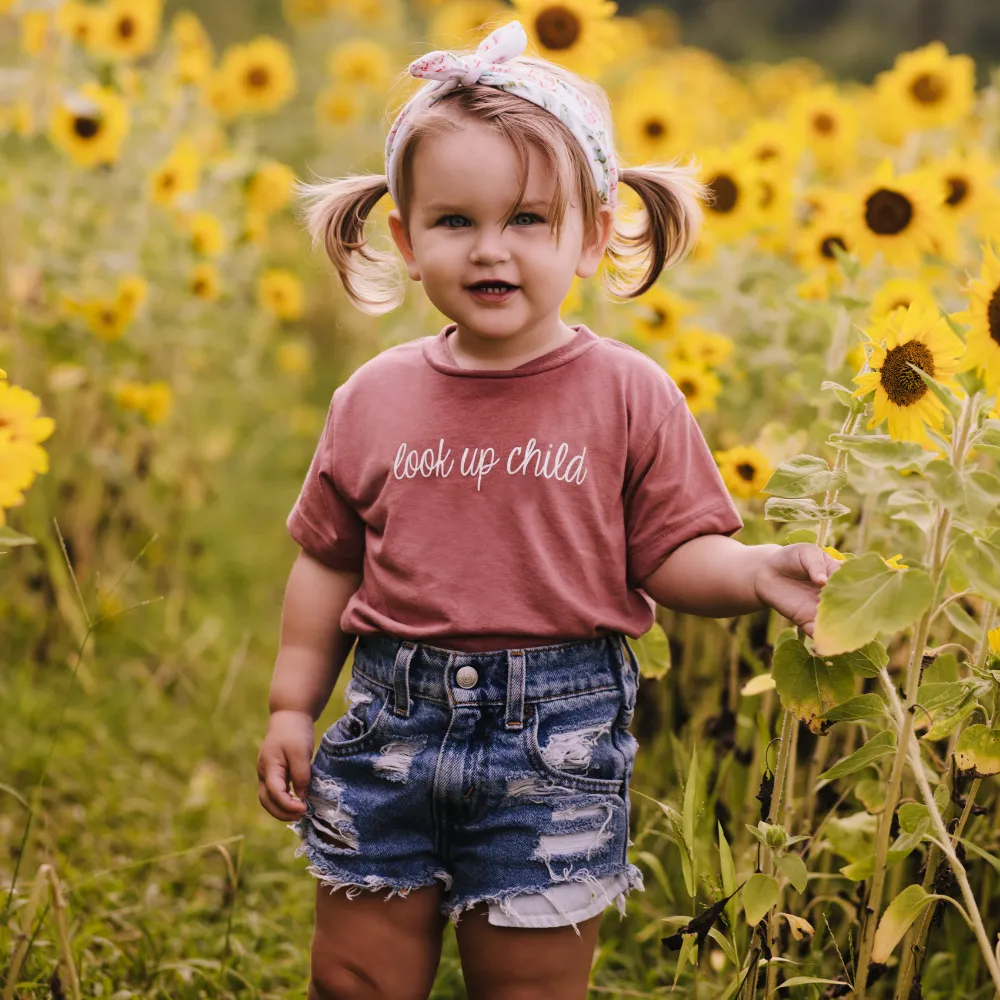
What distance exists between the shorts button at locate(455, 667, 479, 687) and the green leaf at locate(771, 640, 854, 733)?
0.34 m

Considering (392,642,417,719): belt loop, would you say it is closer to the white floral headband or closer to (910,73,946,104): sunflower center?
the white floral headband

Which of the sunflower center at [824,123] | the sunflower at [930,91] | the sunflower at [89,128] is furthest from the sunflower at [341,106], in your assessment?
the sunflower at [930,91]

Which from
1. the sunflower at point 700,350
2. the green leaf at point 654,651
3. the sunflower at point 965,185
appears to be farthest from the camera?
the sunflower at point 965,185

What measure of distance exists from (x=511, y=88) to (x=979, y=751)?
0.93 m

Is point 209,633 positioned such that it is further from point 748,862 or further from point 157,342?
point 748,862

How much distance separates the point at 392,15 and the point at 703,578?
628cm

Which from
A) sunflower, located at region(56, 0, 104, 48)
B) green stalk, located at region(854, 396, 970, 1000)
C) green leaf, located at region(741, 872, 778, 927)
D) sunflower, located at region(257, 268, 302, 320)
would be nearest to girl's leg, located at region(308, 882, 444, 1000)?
green leaf, located at region(741, 872, 778, 927)

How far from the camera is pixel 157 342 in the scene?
3.73 meters

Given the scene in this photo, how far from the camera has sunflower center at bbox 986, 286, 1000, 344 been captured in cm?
125

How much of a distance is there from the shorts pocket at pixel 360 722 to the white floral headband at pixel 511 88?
2.05 feet

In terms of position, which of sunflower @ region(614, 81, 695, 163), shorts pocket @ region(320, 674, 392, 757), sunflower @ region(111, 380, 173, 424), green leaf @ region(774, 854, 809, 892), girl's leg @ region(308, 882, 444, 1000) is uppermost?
sunflower @ region(614, 81, 695, 163)

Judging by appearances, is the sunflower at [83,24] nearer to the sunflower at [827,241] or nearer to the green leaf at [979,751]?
the sunflower at [827,241]

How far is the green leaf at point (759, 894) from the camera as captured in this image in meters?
1.42

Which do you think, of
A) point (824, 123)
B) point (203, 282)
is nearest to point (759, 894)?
Answer: point (203, 282)
